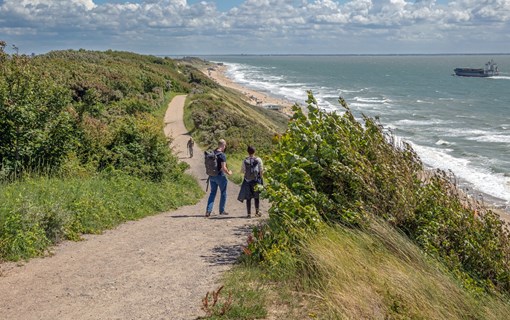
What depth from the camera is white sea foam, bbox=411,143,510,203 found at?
2826cm

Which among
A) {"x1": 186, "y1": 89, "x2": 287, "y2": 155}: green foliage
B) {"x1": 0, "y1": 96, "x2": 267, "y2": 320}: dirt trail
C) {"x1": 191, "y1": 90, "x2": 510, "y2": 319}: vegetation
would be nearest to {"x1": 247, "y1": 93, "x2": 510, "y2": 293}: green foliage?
{"x1": 191, "y1": 90, "x2": 510, "y2": 319}: vegetation

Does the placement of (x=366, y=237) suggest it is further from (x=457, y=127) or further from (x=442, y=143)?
(x=457, y=127)

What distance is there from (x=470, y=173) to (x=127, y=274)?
29.3 meters

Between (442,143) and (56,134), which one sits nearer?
(56,134)

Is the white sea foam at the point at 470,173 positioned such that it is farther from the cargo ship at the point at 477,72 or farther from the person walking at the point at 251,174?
the cargo ship at the point at 477,72

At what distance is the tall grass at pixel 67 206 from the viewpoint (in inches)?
303

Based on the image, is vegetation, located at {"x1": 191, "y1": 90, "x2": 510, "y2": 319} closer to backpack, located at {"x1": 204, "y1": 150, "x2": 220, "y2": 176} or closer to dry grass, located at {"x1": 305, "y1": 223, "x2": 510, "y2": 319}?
dry grass, located at {"x1": 305, "y1": 223, "x2": 510, "y2": 319}

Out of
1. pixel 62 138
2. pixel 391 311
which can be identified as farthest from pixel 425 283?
pixel 62 138

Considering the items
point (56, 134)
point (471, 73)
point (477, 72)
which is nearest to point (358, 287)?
point (56, 134)

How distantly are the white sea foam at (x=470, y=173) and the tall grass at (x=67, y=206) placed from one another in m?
20.1

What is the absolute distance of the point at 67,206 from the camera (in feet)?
31.1

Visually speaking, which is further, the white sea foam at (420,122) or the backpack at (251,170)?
the white sea foam at (420,122)

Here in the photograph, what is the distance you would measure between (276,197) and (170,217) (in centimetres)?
563

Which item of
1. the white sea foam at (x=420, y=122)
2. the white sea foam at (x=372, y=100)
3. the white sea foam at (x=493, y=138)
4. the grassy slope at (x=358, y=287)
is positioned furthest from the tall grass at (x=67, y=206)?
the white sea foam at (x=372, y=100)
